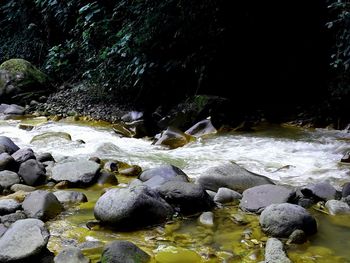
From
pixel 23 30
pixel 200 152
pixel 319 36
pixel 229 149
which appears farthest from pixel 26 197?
pixel 23 30

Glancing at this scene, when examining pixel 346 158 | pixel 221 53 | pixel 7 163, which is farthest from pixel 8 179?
pixel 221 53

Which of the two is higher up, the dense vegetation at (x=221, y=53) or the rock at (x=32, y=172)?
the dense vegetation at (x=221, y=53)

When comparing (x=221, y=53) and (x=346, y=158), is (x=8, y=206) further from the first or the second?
(x=221, y=53)

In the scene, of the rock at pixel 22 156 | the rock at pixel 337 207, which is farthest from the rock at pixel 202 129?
the rock at pixel 337 207

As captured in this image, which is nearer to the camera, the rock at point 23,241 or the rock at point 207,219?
the rock at point 23,241

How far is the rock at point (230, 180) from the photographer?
13.5 feet

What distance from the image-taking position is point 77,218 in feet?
11.5

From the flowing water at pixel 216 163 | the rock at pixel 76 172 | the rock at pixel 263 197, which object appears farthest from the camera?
the rock at pixel 76 172

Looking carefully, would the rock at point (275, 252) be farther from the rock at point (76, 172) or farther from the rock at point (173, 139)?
the rock at point (173, 139)

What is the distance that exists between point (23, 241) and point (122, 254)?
60 centimetres

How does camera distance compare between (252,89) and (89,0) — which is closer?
(252,89)

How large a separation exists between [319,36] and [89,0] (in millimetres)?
5185

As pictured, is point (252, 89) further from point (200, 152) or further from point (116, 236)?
point (116, 236)

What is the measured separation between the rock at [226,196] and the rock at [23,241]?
156 cm
